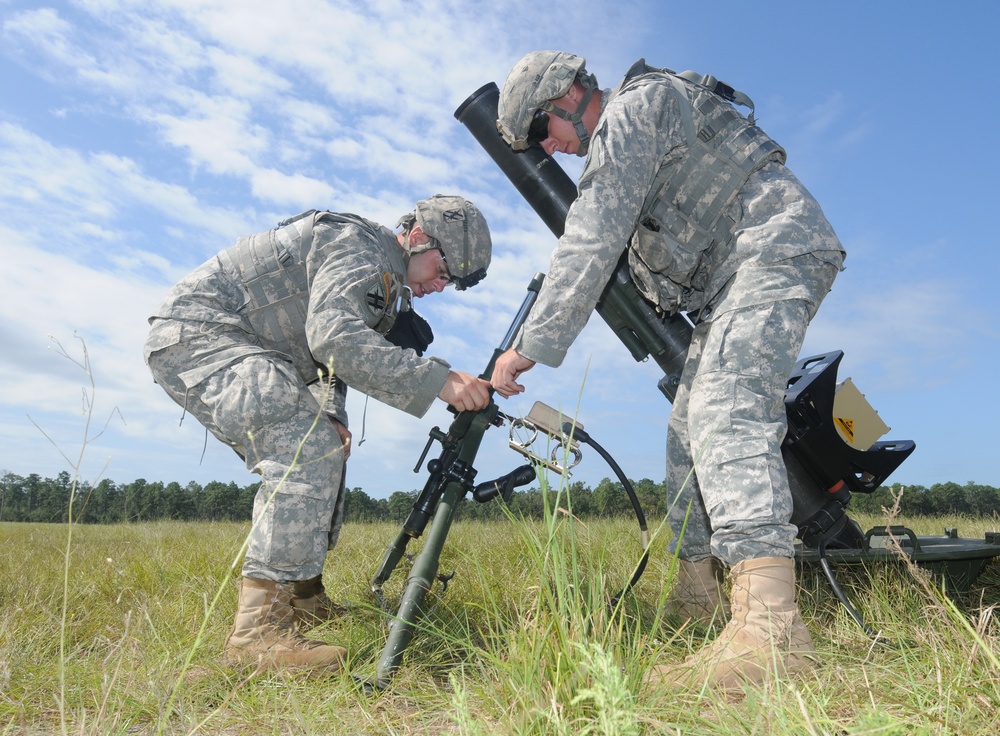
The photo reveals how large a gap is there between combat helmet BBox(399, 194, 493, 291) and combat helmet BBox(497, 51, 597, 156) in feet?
Answer: 1.87

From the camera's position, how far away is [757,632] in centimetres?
225

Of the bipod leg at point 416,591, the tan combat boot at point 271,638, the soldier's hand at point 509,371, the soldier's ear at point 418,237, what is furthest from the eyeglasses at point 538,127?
the tan combat boot at point 271,638

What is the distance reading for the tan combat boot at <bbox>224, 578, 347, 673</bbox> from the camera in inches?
107

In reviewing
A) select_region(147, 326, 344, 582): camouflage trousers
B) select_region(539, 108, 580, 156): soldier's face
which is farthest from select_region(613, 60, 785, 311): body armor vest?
select_region(147, 326, 344, 582): camouflage trousers

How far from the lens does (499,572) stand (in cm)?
401

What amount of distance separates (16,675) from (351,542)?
9.59ft

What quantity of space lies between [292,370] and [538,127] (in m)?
1.70

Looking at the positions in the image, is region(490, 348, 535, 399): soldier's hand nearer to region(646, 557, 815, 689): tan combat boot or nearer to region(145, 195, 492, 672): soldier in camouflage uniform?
region(145, 195, 492, 672): soldier in camouflage uniform

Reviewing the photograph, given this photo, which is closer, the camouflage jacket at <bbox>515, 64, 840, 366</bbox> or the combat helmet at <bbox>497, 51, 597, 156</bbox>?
the camouflage jacket at <bbox>515, 64, 840, 366</bbox>

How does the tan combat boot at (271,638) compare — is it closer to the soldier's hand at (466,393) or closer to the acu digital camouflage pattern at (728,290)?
the soldier's hand at (466,393)

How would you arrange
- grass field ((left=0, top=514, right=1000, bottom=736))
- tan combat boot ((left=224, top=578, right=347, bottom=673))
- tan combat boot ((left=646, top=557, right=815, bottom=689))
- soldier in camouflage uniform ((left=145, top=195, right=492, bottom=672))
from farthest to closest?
soldier in camouflage uniform ((left=145, top=195, right=492, bottom=672)), tan combat boot ((left=224, top=578, right=347, bottom=673)), tan combat boot ((left=646, top=557, right=815, bottom=689)), grass field ((left=0, top=514, right=1000, bottom=736))

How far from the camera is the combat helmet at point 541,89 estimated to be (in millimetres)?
3230

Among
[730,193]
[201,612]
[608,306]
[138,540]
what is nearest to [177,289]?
[201,612]

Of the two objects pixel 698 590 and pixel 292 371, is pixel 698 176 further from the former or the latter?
pixel 292 371
